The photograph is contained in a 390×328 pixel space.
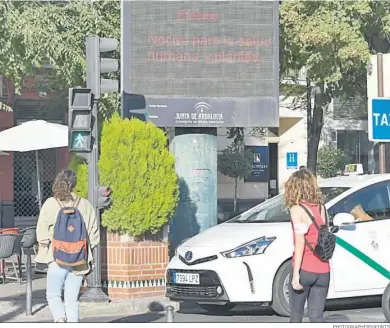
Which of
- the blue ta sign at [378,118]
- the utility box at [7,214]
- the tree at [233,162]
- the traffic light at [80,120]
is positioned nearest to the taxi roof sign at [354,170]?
the blue ta sign at [378,118]

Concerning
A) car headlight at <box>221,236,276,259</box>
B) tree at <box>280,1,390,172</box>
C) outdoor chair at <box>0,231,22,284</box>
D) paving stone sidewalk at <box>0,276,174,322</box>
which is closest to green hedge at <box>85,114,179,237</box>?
paving stone sidewalk at <box>0,276,174,322</box>

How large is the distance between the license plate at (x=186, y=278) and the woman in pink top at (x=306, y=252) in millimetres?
2880

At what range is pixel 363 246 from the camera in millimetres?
10766

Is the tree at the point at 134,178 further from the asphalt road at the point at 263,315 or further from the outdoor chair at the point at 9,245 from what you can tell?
the outdoor chair at the point at 9,245

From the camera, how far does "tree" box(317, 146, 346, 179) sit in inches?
1395

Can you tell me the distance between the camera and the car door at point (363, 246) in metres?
10.6

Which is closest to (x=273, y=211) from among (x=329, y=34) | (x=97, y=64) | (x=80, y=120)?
(x=80, y=120)

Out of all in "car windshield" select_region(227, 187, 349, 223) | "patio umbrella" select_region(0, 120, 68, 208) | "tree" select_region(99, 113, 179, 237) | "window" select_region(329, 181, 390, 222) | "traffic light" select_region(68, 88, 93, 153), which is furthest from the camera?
"patio umbrella" select_region(0, 120, 68, 208)

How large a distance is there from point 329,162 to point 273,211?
80.0 feet

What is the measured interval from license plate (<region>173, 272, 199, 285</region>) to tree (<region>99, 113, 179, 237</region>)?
1211mm

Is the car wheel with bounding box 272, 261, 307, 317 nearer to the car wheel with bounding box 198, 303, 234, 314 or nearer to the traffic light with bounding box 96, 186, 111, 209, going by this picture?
the car wheel with bounding box 198, 303, 234, 314

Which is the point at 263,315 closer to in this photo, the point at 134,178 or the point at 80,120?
the point at 134,178

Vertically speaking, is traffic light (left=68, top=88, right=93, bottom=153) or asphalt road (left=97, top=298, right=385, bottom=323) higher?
traffic light (left=68, top=88, right=93, bottom=153)

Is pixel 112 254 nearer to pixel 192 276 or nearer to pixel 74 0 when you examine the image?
pixel 192 276
